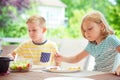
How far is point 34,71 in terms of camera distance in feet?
6.59

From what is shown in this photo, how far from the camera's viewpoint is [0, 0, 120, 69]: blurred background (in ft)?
15.6

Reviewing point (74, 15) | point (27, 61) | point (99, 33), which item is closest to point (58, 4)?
point (74, 15)

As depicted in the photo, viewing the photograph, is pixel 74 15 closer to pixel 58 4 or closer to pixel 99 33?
pixel 58 4

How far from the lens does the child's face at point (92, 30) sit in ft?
7.79

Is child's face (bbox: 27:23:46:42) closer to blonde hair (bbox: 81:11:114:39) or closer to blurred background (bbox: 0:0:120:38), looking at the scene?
blonde hair (bbox: 81:11:114:39)

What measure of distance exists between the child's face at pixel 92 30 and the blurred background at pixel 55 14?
228 cm

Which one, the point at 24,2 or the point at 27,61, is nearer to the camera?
the point at 27,61

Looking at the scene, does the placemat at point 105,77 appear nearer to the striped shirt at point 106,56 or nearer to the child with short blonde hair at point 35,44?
the striped shirt at point 106,56

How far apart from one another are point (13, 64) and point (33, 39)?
913 mm

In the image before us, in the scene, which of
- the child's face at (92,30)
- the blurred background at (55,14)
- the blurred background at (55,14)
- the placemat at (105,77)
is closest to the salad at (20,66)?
the placemat at (105,77)

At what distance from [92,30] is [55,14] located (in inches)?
102

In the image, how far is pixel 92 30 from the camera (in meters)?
2.38

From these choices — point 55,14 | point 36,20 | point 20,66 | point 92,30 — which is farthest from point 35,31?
point 55,14

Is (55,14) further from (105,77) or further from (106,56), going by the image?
(105,77)
